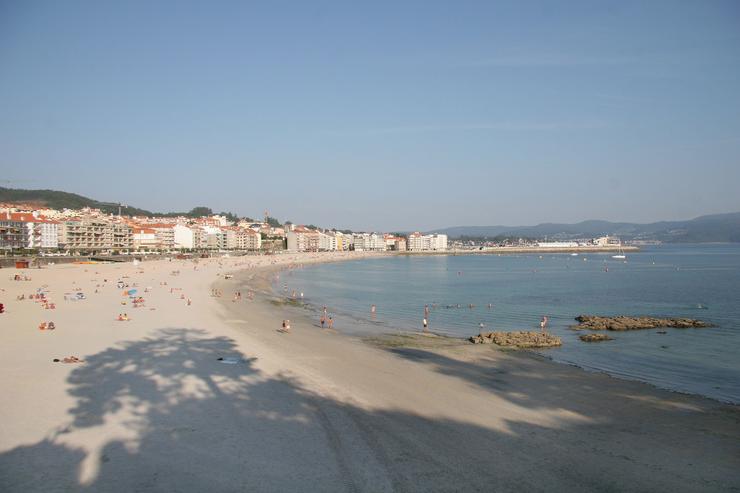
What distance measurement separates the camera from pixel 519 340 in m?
16.6

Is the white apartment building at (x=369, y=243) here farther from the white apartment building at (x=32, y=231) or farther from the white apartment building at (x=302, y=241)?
the white apartment building at (x=32, y=231)

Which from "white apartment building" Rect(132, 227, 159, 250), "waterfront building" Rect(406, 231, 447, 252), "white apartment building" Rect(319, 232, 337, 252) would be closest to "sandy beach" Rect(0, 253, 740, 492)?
"white apartment building" Rect(132, 227, 159, 250)

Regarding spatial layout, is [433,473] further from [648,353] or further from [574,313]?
[574,313]

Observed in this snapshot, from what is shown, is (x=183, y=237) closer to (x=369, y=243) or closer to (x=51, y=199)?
(x=51, y=199)

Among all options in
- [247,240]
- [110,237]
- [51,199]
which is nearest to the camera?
[110,237]

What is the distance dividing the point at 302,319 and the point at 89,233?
247ft

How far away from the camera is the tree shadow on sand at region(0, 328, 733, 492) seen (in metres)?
5.93

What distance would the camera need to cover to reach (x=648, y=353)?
15.3m

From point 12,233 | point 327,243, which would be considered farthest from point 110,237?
point 327,243

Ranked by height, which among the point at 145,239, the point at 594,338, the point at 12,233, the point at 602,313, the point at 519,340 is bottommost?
the point at 602,313

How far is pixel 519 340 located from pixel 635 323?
6.52 m

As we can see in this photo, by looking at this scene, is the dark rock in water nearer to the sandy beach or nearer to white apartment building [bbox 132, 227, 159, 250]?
the sandy beach

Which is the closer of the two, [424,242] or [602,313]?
[602,313]

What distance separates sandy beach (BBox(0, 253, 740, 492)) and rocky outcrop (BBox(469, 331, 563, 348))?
5.30ft
